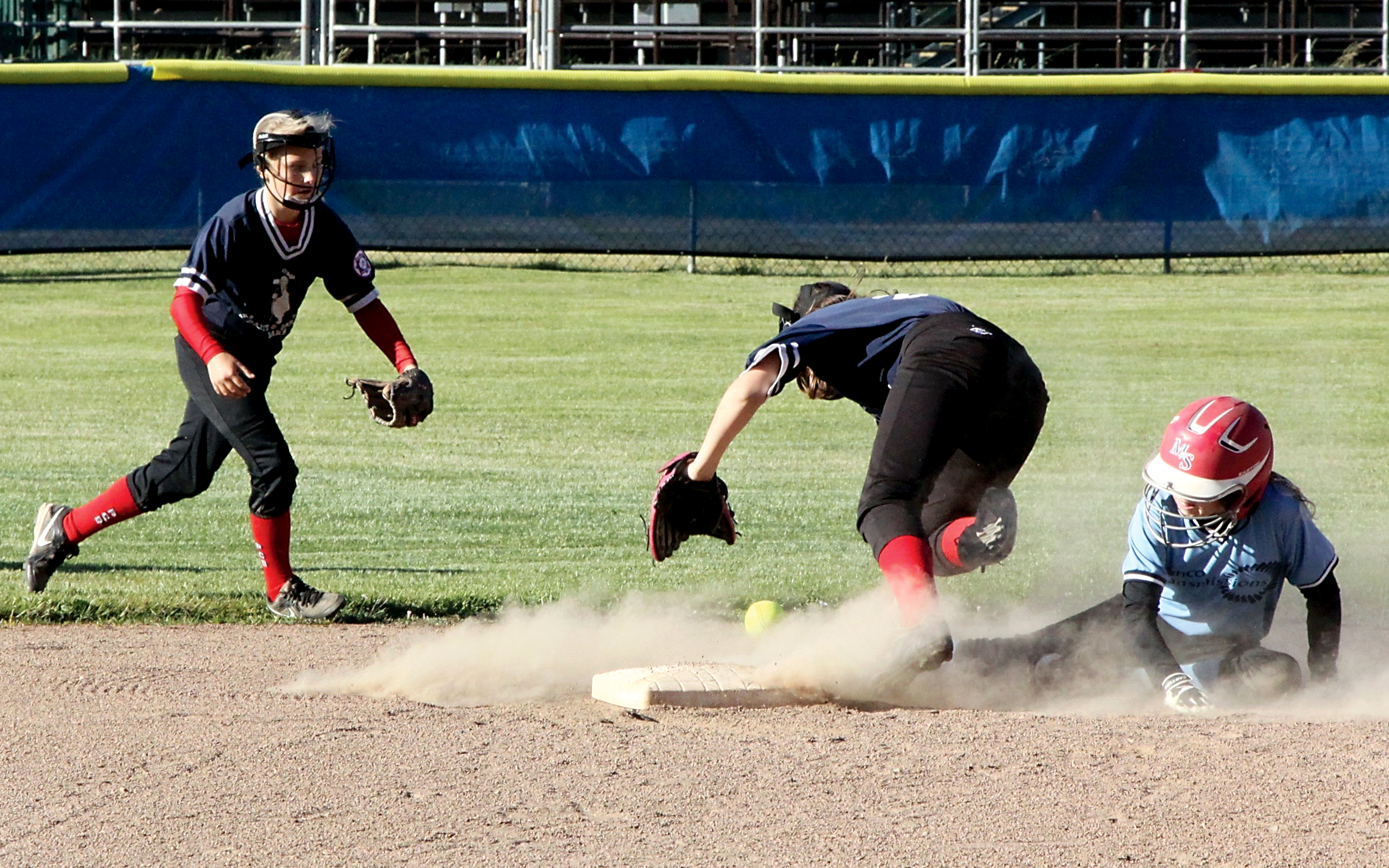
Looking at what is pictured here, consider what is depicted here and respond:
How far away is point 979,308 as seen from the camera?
14.6 metres

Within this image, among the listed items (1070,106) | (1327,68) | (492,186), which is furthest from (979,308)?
(1327,68)

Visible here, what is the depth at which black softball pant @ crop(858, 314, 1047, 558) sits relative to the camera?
4164 mm

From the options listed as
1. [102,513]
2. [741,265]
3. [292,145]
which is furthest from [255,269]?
[741,265]

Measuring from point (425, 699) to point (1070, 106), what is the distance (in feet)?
40.6

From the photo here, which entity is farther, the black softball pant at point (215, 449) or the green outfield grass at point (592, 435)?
Result: the green outfield grass at point (592, 435)

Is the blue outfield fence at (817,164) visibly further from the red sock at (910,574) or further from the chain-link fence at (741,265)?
the red sock at (910,574)

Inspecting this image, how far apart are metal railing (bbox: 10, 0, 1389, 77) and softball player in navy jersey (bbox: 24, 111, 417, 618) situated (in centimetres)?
1069

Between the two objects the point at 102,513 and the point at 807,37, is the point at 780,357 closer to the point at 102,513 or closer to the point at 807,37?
the point at 102,513

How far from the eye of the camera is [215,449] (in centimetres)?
552

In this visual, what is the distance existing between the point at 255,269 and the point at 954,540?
250cm

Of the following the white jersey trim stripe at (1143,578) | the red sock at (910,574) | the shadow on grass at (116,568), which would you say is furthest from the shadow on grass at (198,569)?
the white jersey trim stripe at (1143,578)

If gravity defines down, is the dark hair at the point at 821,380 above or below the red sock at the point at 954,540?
above

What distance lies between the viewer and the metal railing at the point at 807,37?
16359 mm

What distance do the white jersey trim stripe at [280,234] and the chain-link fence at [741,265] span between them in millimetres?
10514
